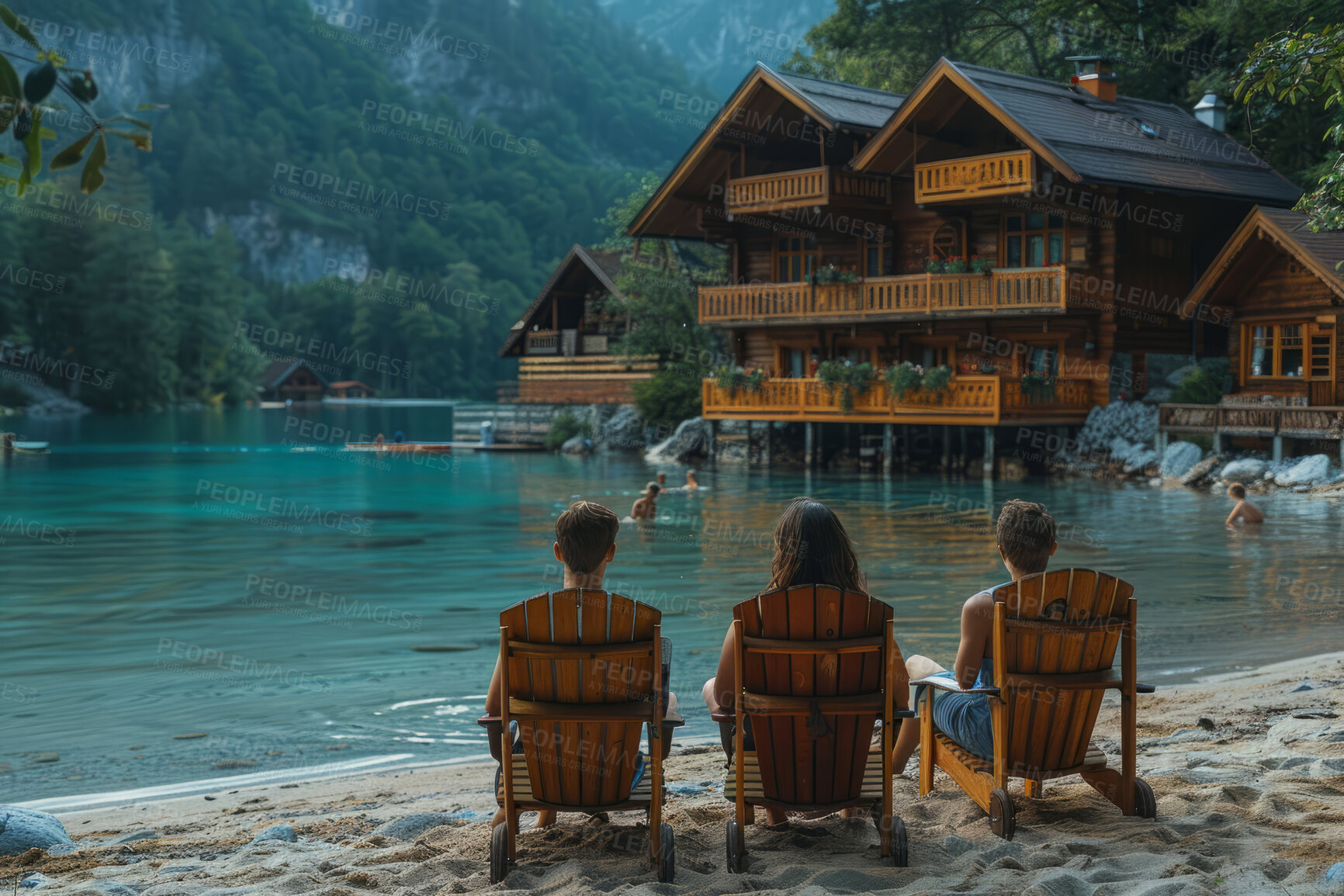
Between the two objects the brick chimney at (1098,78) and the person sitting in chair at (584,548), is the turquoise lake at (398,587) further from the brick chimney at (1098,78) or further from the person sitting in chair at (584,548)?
the brick chimney at (1098,78)

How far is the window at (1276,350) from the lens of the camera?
25.9m

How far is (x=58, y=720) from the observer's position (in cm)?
862

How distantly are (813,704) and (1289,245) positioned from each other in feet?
76.9

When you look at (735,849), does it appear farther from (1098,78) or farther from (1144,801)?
(1098,78)

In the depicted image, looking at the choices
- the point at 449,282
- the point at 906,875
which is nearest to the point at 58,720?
the point at 906,875

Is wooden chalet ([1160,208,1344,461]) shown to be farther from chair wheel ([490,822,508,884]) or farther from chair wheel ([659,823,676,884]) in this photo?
chair wheel ([490,822,508,884])

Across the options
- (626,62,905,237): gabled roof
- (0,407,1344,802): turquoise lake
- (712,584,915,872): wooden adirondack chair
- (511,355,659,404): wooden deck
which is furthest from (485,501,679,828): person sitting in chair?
(511,355,659,404): wooden deck

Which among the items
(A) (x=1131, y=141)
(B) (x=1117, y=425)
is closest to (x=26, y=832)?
(B) (x=1117, y=425)

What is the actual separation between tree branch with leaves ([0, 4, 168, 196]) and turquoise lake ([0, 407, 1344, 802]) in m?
5.22

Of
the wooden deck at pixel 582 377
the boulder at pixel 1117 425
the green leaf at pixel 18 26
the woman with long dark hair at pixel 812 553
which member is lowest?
the woman with long dark hair at pixel 812 553

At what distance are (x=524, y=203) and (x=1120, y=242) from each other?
120 m

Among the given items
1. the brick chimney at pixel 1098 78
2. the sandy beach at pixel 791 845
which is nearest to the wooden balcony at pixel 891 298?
the brick chimney at pixel 1098 78

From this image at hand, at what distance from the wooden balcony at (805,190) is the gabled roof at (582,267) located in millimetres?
10500

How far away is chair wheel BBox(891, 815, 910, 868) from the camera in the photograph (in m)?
4.37
